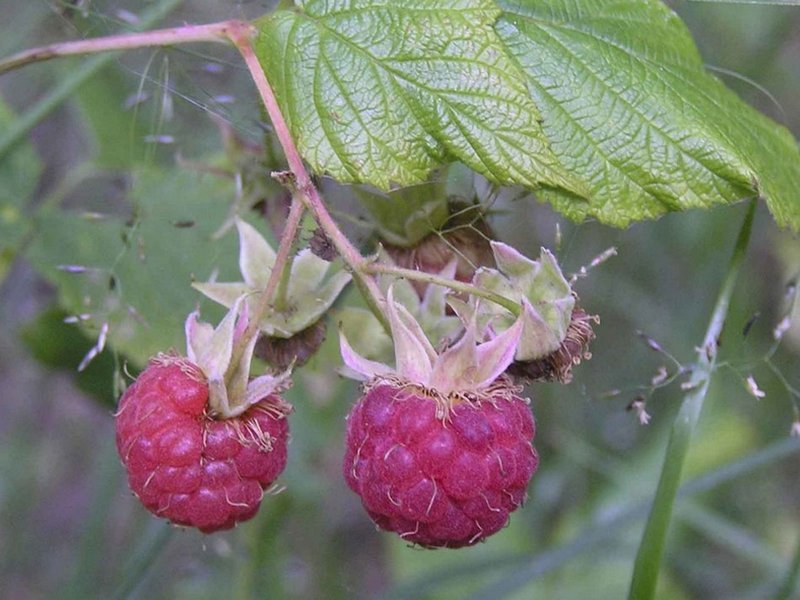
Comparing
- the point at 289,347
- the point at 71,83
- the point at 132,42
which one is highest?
the point at 132,42

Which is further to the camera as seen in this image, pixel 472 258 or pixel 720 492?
pixel 720 492

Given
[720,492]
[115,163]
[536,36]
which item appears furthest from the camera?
[720,492]

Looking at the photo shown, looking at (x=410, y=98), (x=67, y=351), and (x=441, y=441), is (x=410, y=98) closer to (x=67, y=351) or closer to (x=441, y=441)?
(x=441, y=441)

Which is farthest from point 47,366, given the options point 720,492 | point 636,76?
point 720,492

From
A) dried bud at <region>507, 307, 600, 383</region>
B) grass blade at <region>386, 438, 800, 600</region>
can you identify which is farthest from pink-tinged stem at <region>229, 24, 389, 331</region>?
grass blade at <region>386, 438, 800, 600</region>

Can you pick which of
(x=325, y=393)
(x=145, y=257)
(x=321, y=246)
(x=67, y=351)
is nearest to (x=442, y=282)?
(x=321, y=246)

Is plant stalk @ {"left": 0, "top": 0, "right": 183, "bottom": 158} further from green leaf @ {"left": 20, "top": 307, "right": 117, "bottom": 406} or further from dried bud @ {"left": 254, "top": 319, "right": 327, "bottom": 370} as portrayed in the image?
dried bud @ {"left": 254, "top": 319, "right": 327, "bottom": 370}

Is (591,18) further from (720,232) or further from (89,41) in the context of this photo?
(720,232)
